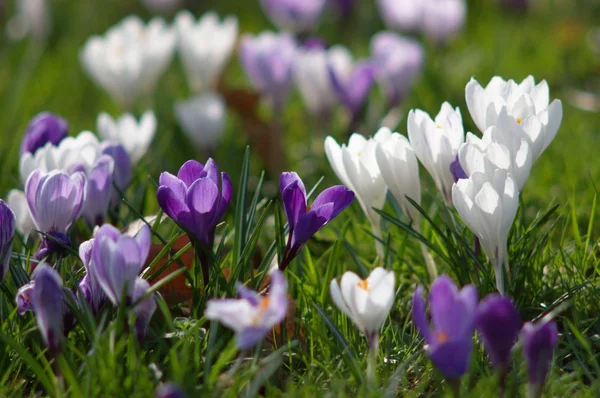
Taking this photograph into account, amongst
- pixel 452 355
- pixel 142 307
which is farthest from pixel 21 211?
pixel 452 355

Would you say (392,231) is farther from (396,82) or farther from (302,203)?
(396,82)

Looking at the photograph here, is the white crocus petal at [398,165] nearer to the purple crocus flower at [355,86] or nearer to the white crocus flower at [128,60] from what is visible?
the purple crocus flower at [355,86]

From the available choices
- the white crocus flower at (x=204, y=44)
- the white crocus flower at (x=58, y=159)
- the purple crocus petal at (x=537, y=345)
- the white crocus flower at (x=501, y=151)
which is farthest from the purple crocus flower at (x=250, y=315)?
the white crocus flower at (x=204, y=44)

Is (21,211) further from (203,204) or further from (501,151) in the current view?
(501,151)

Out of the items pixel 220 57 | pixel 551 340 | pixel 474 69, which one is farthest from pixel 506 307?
pixel 474 69

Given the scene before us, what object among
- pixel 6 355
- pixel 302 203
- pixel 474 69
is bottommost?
pixel 474 69
